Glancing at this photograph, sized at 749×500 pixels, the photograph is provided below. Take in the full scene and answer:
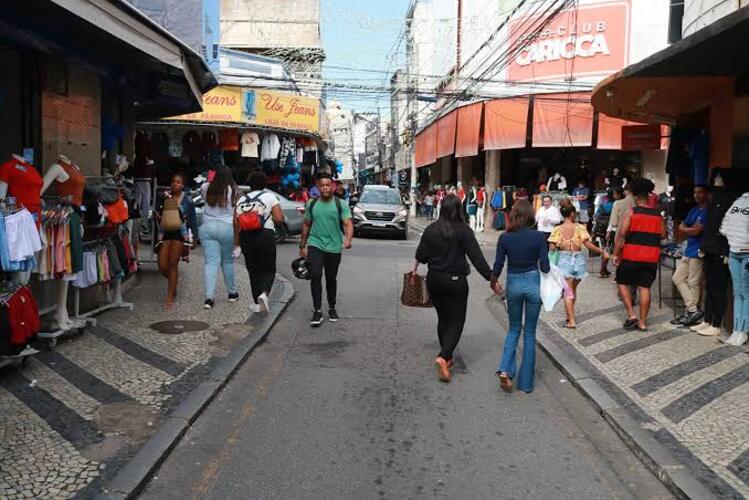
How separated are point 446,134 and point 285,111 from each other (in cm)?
889

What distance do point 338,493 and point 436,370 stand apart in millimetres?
2926

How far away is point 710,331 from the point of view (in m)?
8.55

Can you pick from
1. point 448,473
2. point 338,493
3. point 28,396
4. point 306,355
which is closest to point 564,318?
point 306,355

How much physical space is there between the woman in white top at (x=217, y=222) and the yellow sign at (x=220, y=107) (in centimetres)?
1153

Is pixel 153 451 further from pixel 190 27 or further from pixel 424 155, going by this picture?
pixel 424 155

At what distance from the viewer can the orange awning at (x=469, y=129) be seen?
25500 mm

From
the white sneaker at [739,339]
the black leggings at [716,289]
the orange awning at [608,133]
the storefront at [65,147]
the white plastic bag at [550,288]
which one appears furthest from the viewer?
the orange awning at [608,133]

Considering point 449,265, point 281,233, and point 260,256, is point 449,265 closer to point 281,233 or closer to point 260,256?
point 260,256

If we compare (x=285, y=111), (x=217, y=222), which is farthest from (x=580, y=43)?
(x=217, y=222)

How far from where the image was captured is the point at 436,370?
7043mm

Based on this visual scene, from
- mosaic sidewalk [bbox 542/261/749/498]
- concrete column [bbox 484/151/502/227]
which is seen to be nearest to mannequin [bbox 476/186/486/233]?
concrete column [bbox 484/151/502/227]

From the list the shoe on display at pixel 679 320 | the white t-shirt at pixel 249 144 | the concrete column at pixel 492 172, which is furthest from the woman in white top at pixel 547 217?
the concrete column at pixel 492 172

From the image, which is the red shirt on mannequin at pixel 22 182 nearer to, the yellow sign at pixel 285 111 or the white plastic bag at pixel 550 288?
the white plastic bag at pixel 550 288

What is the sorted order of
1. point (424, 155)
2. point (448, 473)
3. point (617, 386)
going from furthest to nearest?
point (424, 155)
point (617, 386)
point (448, 473)
